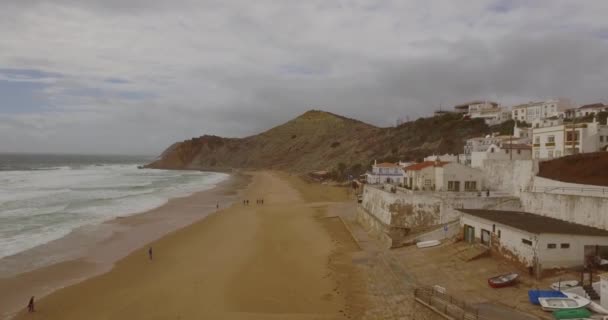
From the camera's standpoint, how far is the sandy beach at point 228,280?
15773 millimetres

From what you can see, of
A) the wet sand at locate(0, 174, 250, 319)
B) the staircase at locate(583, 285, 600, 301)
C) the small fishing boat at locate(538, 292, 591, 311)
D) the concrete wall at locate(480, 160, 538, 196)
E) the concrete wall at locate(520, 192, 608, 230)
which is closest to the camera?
the small fishing boat at locate(538, 292, 591, 311)

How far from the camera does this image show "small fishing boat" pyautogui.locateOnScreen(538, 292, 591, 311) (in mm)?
12375

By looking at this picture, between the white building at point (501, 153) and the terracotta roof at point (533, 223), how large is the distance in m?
8.75

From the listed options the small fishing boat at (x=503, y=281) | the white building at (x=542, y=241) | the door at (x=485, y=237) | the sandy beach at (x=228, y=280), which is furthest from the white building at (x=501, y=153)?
the small fishing boat at (x=503, y=281)

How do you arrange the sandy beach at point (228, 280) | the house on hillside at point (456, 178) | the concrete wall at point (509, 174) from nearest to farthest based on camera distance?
the sandy beach at point (228, 280)
the concrete wall at point (509, 174)
the house on hillside at point (456, 178)

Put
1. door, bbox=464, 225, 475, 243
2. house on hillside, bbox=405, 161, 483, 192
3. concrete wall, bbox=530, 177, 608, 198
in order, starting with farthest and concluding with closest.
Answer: house on hillside, bbox=405, 161, 483, 192 → door, bbox=464, 225, 475, 243 → concrete wall, bbox=530, 177, 608, 198

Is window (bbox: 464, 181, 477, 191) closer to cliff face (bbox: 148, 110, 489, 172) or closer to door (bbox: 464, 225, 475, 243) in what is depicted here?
door (bbox: 464, 225, 475, 243)

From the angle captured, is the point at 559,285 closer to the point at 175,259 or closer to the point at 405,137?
the point at 175,259

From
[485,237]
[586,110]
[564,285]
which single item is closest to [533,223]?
[485,237]

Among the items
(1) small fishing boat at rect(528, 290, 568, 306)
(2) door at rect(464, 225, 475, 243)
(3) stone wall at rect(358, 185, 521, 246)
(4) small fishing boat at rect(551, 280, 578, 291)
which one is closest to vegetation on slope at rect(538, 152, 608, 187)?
(3) stone wall at rect(358, 185, 521, 246)

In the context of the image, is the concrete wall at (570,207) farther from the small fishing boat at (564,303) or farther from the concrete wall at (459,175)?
the small fishing boat at (564,303)

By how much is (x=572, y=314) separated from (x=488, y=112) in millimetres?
70440

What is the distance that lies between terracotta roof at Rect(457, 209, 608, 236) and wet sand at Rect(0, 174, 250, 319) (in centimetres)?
1732

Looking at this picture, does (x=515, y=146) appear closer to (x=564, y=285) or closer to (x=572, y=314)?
(x=564, y=285)
